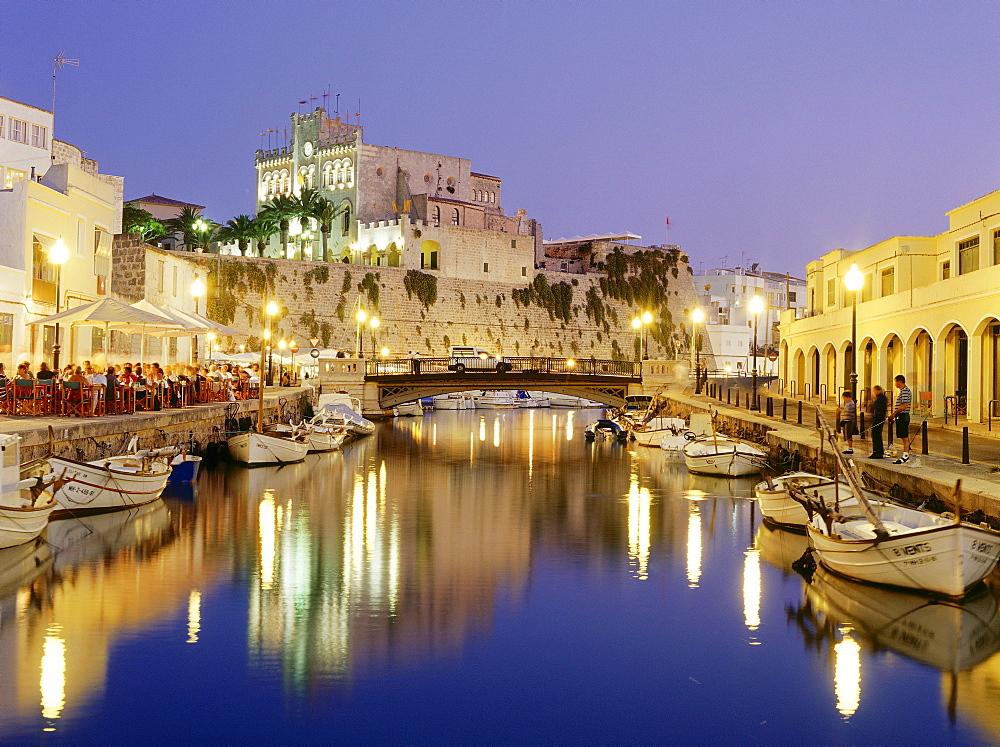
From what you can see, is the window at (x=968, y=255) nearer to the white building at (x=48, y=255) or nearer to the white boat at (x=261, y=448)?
the white boat at (x=261, y=448)

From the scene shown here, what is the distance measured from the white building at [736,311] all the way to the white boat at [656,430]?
152ft

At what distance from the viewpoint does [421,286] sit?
213 ft

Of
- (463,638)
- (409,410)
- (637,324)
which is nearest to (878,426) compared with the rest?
(463,638)

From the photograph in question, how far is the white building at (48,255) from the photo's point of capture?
23.9m

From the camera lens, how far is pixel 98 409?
2030 centimetres

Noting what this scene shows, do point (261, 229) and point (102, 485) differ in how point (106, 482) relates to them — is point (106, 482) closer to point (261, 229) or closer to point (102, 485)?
point (102, 485)

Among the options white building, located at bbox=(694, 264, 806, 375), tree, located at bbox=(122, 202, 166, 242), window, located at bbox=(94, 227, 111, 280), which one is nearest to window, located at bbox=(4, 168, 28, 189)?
tree, located at bbox=(122, 202, 166, 242)

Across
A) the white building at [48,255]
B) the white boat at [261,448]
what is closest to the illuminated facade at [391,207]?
the white building at [48,255]

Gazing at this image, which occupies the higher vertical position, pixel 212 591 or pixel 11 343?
pixel 11 343

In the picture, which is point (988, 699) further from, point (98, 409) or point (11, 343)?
point (11, 343)

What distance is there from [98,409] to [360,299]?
135ft

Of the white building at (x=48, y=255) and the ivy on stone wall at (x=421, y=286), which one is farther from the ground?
the ivy on stone wall at (x=421, y=286)

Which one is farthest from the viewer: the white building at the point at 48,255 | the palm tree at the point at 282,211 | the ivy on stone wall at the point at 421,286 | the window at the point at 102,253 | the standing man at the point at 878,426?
the palm tree at the point at 282,211

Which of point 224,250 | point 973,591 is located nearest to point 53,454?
point 973,591
